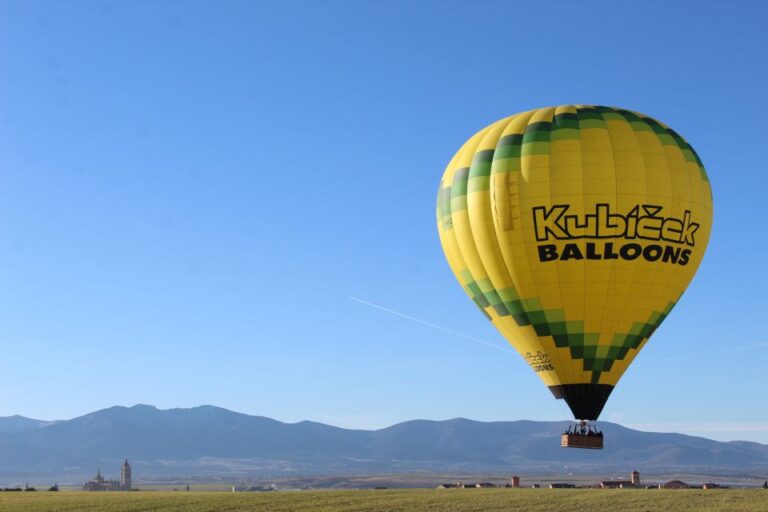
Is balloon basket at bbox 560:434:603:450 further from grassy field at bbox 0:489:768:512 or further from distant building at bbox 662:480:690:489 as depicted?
distant building at bbox 662:480:690:489

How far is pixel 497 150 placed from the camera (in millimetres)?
59281

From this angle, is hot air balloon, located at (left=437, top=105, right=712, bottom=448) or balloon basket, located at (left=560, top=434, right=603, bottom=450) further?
hot air balloon, located at (left=437, top=105, right=712, bottom=448)

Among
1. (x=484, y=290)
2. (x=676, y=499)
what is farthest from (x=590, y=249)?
(x=676, y=499)

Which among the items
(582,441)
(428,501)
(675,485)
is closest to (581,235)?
(582,441)

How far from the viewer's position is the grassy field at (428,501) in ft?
230

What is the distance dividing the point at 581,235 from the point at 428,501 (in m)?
27.3

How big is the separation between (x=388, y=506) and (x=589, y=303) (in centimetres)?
2306

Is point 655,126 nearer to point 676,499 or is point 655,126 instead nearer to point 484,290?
point 484,290

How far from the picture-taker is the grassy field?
70125mm

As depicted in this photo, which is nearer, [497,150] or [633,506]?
[497,150]

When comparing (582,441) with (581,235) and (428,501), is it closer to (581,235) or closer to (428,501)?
(581,235)

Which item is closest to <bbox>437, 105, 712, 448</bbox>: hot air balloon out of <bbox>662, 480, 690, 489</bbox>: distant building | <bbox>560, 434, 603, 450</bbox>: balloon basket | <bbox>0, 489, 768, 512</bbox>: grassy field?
<bbox>560, 434, 603, 450</bbox>: balloon basket

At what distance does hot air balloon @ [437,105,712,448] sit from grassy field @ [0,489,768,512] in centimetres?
1476

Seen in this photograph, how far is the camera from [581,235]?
56688 mm
